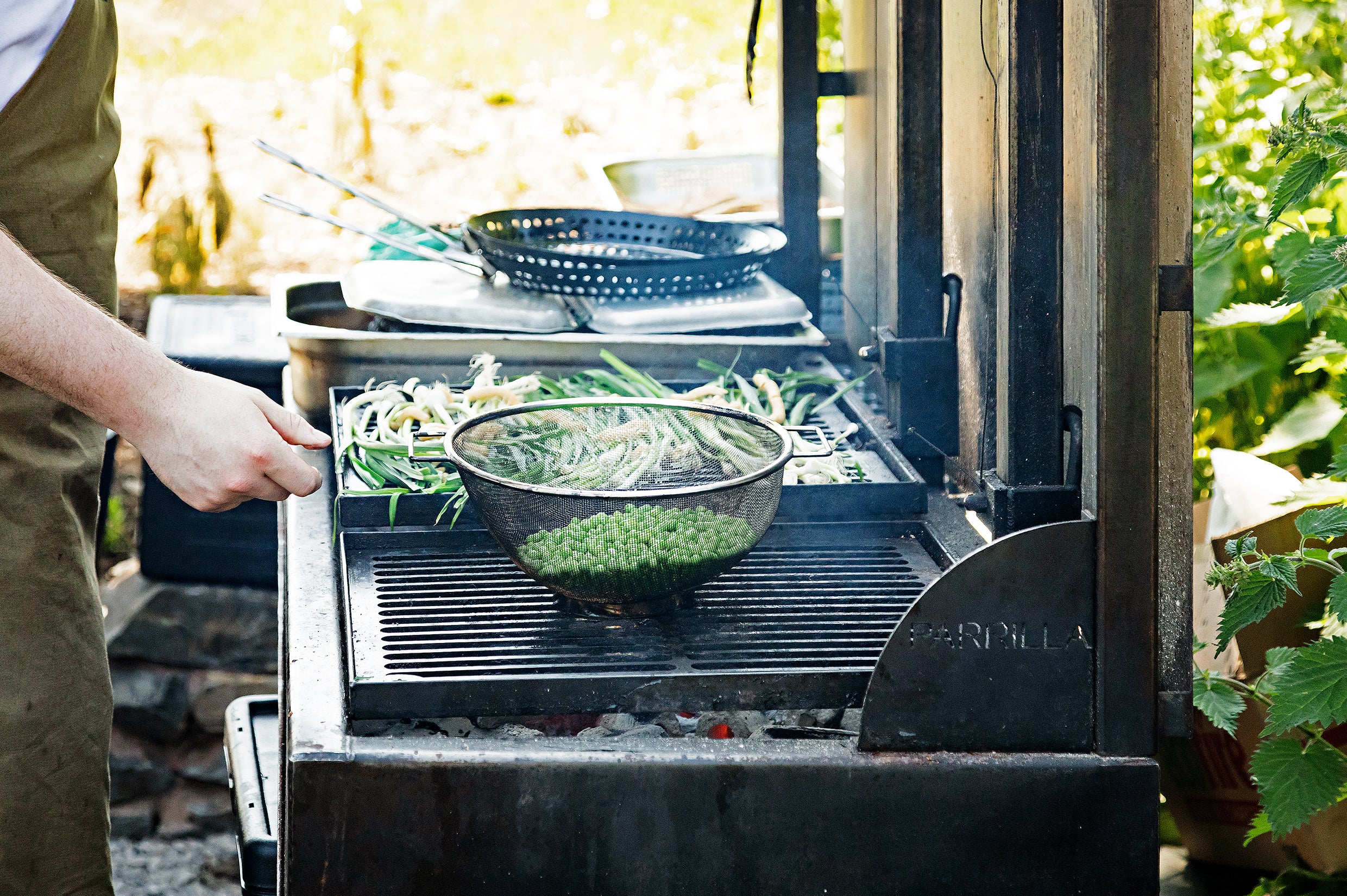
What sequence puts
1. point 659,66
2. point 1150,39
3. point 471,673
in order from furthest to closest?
1. point 659,66
2. point 471,673
3. point 1150,39

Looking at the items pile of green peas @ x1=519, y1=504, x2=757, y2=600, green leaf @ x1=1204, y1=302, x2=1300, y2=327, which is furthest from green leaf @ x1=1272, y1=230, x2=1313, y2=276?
pile of green peas @ x1=519, y1=504, x2=757, y2=600

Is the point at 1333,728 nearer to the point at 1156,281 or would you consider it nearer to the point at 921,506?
the point at 921,506

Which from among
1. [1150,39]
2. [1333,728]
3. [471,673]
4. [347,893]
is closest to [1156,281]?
[1150,39]

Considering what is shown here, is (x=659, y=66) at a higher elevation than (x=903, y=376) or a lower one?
higher

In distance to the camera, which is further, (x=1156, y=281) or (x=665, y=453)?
(x=665, y=453)

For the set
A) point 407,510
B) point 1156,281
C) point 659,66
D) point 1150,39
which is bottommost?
point 407,510

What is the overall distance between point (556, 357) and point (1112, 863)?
1672 mm

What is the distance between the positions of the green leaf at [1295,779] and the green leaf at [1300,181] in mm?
808

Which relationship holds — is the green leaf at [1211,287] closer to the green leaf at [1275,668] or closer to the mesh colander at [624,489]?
the green leaf at [1275,668]

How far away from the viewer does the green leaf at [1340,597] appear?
1860mm

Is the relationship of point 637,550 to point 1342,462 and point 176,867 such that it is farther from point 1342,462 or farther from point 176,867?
point 176,867

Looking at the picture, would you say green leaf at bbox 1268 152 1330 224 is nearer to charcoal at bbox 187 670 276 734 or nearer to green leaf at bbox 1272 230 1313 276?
green leaf at bbox 1272 230 1313 276

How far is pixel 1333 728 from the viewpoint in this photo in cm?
249

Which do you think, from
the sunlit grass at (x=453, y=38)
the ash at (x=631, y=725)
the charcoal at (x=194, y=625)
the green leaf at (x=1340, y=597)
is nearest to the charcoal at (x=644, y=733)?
the ash at (x=631, y=725)
